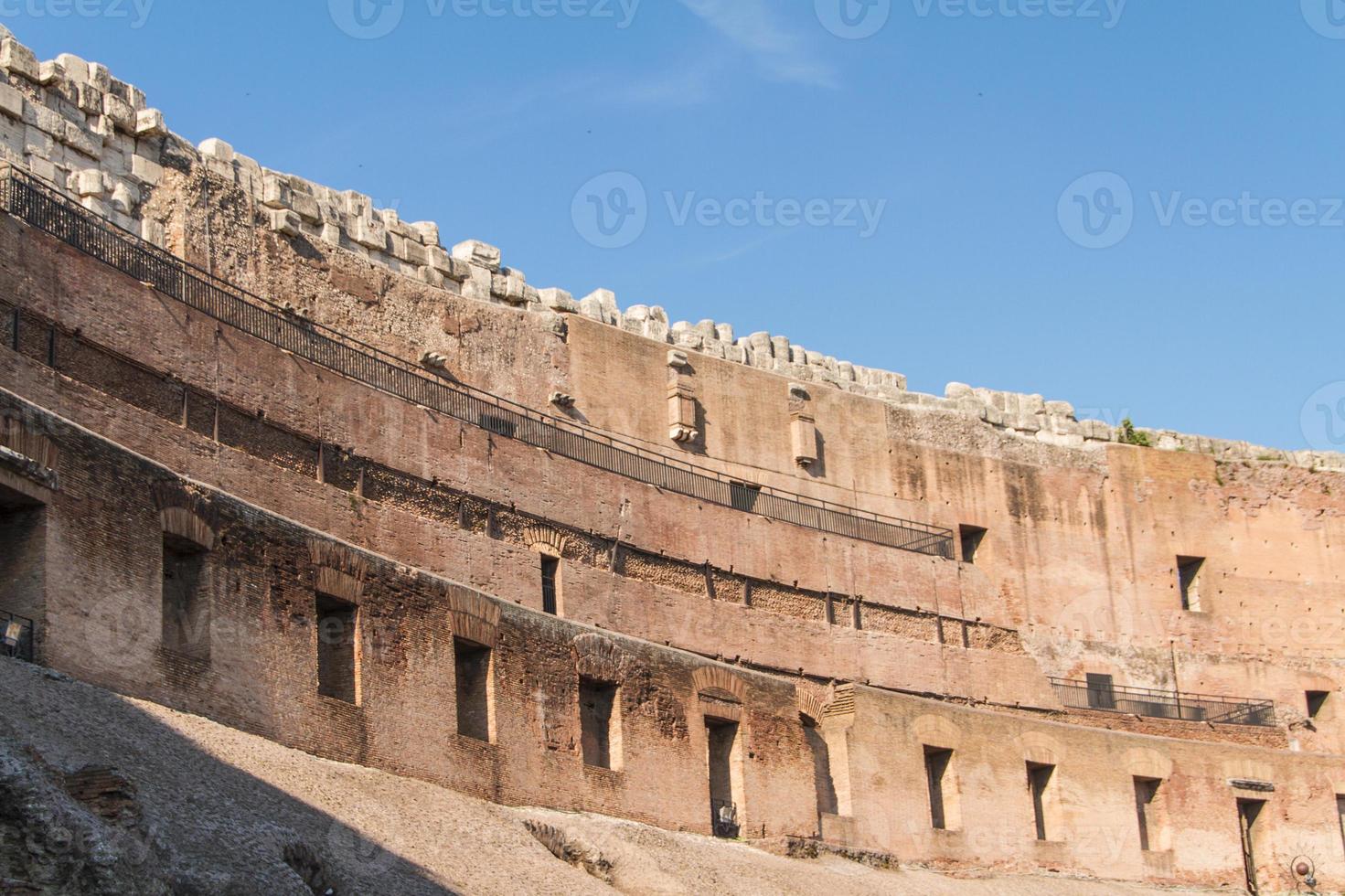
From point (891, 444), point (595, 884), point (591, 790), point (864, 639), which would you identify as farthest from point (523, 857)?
point (891, 444)

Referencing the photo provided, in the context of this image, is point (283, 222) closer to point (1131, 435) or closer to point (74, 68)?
point (74, 68)

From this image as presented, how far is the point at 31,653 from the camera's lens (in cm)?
1786

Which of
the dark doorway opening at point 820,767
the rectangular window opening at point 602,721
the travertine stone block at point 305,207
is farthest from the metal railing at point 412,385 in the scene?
the rectangular window opening at point 602,721

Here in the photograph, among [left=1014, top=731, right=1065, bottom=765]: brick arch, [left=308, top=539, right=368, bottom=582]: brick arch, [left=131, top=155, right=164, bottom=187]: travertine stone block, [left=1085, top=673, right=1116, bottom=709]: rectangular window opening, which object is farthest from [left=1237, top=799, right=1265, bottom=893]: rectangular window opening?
[left=131, top=155, right=164, bottom=187]: travertine stone block

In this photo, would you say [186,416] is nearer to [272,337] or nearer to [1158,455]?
[272,337]

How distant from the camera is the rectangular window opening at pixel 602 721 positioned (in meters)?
24.9

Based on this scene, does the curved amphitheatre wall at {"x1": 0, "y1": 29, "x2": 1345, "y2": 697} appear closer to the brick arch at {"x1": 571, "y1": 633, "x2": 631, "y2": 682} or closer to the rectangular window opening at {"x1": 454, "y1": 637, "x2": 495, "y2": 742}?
the brick arch at {"x1": 571, "y1": 633, "x2": 631, "y2": 682}

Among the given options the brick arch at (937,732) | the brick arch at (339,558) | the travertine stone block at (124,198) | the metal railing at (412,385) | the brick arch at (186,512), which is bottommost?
the brick arch at (937,732)

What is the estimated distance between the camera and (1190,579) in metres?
41.2

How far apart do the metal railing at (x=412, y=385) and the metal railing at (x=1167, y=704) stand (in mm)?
3481

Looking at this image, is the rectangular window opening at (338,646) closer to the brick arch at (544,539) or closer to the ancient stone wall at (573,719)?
the ancient stone wall at (573,719)

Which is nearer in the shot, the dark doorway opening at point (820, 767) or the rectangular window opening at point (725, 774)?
the rectangular window opening at point (725, 774)

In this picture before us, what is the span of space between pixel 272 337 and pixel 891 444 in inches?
591

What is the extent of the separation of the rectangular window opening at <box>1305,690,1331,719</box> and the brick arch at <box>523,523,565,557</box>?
18.1 meters
